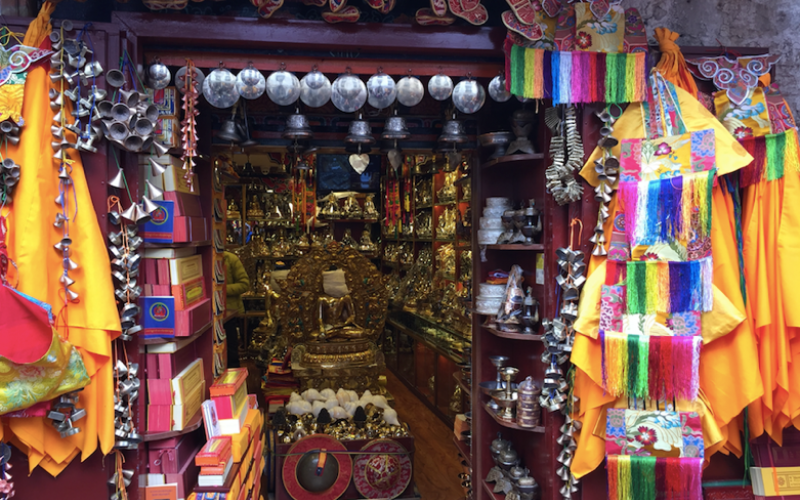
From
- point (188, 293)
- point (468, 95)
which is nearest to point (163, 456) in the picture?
point (188, 293)

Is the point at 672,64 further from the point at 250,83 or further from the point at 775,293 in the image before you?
the point at 250,83

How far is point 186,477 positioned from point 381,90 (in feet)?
6.53

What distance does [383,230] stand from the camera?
7844mm

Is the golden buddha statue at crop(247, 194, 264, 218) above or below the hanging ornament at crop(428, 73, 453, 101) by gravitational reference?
below

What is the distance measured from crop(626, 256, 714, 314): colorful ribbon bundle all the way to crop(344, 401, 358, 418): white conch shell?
89.5 inches

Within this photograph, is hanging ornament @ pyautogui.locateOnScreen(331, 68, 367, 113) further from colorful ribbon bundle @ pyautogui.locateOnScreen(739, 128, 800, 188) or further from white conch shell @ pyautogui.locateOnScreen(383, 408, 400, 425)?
white conch shell @ pyautogui.locateOnScreen(383, 408, 400, 425)

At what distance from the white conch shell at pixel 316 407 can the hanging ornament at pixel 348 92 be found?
2415 millimetres

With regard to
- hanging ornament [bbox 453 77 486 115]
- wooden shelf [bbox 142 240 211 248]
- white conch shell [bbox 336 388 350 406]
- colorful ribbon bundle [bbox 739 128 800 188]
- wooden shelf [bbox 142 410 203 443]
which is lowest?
white conch shell [bbox 336 388 350 406]

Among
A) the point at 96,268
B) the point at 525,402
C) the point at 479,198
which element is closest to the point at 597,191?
the point at 479,198

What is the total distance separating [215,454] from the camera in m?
2.54

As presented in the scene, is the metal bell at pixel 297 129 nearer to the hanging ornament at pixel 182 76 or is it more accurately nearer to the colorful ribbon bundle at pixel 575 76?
the hanging ornament at pixel 182 76

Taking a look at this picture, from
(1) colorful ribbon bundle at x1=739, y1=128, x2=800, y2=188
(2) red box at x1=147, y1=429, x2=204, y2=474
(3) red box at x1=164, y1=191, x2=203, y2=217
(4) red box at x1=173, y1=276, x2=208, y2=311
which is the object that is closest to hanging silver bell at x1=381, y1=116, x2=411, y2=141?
(3) red box at x1=164, y1=191, x2=203, y2=217

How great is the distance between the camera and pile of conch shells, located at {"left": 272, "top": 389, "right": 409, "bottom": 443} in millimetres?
3789

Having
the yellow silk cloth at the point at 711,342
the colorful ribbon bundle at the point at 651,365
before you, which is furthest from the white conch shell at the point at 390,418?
the colorful ribbon bundle at the point at 651,365
